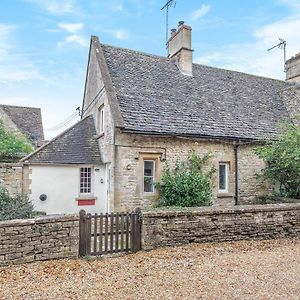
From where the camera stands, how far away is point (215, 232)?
9.17 meters

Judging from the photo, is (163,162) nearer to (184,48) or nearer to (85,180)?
(85,180)

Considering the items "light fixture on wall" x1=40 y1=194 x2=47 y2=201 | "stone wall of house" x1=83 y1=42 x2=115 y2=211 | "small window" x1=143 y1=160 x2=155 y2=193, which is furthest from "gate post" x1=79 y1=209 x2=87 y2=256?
"light fixture on wall" x1=40 y1=194 x2=47 y2=201

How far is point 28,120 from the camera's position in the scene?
3142 centimetres

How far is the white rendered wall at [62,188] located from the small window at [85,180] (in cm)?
21

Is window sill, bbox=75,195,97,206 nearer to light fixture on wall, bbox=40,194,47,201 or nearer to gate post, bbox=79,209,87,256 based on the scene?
light fixture on wall, bbox=40,194,47,201

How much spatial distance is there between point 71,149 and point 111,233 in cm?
807

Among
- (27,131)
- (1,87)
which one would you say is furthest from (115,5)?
(27,131)

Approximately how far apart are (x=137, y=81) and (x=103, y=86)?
206cm

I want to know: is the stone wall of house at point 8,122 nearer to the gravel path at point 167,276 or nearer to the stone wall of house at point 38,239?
the stone wall of house at point 38,239

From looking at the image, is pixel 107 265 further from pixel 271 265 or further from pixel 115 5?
pixel 115 5

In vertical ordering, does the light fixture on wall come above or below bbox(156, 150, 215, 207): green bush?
below

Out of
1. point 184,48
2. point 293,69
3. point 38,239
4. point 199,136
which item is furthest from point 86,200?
point 293,69

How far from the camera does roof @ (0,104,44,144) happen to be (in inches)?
1161

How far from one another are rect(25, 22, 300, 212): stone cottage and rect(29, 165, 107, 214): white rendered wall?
50 millimetres
